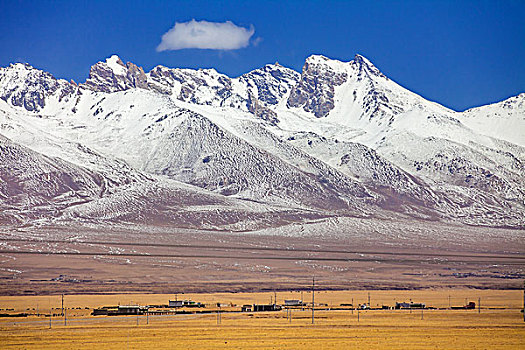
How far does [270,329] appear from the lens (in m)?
100

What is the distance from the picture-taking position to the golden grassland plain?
285 ft

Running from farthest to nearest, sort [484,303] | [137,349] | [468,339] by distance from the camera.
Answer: [484,303] → [468,339] → [137,349]

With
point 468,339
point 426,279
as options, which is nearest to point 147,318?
point 468,339

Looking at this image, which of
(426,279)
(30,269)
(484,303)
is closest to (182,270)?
(30,269)

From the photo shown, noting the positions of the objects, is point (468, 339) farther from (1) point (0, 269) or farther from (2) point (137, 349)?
(1) point (0, 269)

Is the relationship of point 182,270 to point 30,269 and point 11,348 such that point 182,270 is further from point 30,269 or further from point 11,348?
point 11,348

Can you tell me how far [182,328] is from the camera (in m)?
100

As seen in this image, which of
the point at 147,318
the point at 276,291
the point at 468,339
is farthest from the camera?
the point at 276,291

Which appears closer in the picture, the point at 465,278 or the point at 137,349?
the point at 137,349

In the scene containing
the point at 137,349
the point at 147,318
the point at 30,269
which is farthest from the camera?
the point at 30,269

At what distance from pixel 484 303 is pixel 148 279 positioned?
240 feet

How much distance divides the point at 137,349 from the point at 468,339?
35958 mm

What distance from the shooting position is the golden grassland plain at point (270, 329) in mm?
86875

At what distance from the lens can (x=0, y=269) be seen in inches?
7407
